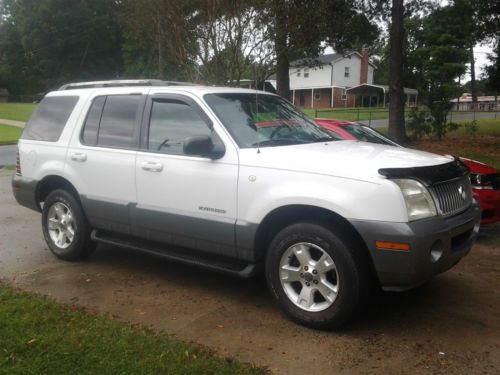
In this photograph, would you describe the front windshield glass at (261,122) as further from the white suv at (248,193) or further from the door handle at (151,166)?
the door handle at (151,166)

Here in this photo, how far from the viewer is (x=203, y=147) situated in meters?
4.60

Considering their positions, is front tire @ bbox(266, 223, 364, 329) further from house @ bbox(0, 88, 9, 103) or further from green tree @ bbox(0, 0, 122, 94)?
house @ bbox(0, 88, 9, 103)

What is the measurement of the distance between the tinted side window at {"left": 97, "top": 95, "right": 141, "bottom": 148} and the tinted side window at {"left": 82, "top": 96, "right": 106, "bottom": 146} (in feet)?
0.22

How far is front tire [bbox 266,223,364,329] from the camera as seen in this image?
4.05m

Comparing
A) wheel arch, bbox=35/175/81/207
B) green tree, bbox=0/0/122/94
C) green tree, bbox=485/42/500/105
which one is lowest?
wheel arch, bbox=35/175/81/207

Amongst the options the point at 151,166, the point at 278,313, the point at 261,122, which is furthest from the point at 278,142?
the point at 278,313

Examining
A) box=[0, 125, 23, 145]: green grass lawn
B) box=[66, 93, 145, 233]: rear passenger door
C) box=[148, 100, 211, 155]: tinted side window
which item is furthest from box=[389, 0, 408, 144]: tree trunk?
box=[0, 125, 23, 145]: green grass lawn

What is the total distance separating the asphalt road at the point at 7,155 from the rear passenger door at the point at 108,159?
10.7m

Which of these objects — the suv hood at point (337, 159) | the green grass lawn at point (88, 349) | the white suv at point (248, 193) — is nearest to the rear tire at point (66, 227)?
the white suv at point (248, 193)

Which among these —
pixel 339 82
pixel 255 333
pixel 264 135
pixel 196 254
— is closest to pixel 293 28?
pixel 264 135

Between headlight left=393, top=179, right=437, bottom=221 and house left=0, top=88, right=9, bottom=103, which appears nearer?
headlight left=393, top=179, right=437, bottom=221

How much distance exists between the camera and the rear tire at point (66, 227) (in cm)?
584

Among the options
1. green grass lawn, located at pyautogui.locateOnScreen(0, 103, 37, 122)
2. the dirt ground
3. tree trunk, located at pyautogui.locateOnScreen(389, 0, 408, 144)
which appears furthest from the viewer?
green grass lawn, located at pyautogui.locateOnScreen(0, 103, 37, 122)

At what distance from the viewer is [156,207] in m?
5.08
